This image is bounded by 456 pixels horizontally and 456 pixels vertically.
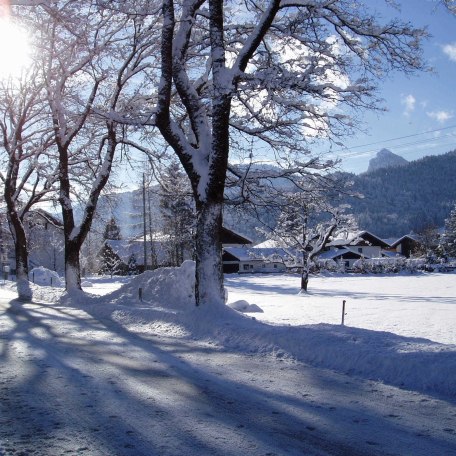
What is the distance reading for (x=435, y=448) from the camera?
3.97 meters

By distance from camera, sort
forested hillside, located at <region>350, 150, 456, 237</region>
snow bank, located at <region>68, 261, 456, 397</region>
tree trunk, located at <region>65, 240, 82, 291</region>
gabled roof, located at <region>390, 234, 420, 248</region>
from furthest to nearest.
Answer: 1. forested hillside, located at <region>350, 150, 456, 237</region>
2. gabled roof, located at <region>390, 234, 420, 248</region>
3. tree trunk, located at <region>65, 240, 82, 291</region>
4. snow bank, located at <region>68, 261, 456, 397</region>

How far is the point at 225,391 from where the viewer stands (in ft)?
18.4

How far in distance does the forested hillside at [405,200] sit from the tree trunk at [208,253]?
510 ft

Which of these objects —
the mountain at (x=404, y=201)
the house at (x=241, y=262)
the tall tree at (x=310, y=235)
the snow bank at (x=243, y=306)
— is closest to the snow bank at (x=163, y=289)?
the snow bank at (x=243, y=306)

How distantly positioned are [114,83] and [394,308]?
16624mm

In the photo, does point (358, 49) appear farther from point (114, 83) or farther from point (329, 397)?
point (114, 83)

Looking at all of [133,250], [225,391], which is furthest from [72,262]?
[133,250]

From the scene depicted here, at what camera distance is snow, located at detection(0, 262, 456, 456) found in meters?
4.12

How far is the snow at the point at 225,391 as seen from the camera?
412cm

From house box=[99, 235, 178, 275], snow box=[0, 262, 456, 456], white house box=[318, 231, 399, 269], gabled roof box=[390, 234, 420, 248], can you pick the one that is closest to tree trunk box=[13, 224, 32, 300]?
snow box=[0, 262, 456, 456]

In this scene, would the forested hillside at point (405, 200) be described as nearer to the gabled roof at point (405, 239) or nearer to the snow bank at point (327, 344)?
the gabled roof at point (405, 239)

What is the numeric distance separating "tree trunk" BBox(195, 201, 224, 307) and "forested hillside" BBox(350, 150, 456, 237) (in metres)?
156

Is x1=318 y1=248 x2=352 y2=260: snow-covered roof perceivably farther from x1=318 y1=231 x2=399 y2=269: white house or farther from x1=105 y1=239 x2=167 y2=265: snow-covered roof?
x1=105 y1=239 x2=167 y2=265: snow-covered roof

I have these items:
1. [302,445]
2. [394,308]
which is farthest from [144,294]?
[394,308]
